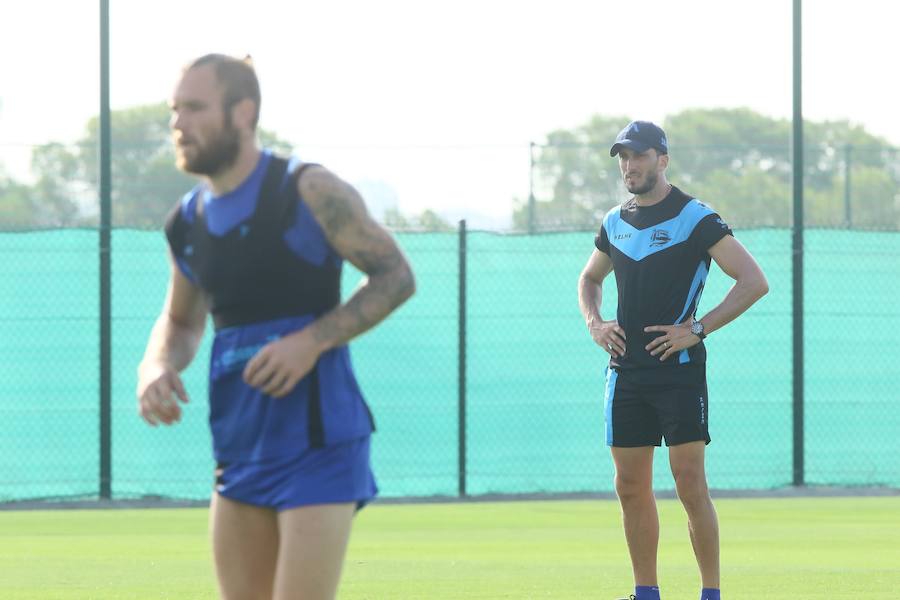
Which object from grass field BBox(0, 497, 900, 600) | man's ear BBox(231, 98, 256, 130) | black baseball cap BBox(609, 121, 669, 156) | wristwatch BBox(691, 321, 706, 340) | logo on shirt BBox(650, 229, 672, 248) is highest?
black baseball cap BBox(609, 121, 669, 156)

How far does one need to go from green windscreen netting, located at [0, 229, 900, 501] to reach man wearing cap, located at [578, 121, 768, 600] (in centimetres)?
661

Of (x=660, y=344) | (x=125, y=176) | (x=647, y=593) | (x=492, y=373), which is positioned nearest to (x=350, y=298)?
(x=660, y=344)

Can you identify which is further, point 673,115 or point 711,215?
point 673,115

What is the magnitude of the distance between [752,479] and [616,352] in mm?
7269

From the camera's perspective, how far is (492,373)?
1420 centimetres

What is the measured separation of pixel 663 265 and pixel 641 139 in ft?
1.73

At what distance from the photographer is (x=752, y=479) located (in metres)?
14.4

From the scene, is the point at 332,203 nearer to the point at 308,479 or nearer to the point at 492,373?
the point at 308,479

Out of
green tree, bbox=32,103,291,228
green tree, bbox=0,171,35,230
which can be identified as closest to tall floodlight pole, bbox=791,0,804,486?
green tree, bbox=32,103,291,228

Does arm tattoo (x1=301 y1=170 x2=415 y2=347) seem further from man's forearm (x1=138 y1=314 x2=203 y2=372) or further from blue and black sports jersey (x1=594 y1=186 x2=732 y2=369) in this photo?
blue and black sports jersey (x1=594 y1=186 x2=732 y2=369)

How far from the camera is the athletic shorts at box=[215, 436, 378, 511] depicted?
14.0ft

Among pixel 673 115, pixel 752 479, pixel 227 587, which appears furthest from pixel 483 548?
pixel 673 115

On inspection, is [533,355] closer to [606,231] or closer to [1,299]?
[1,299]

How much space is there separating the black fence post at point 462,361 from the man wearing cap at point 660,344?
663 centimetres
